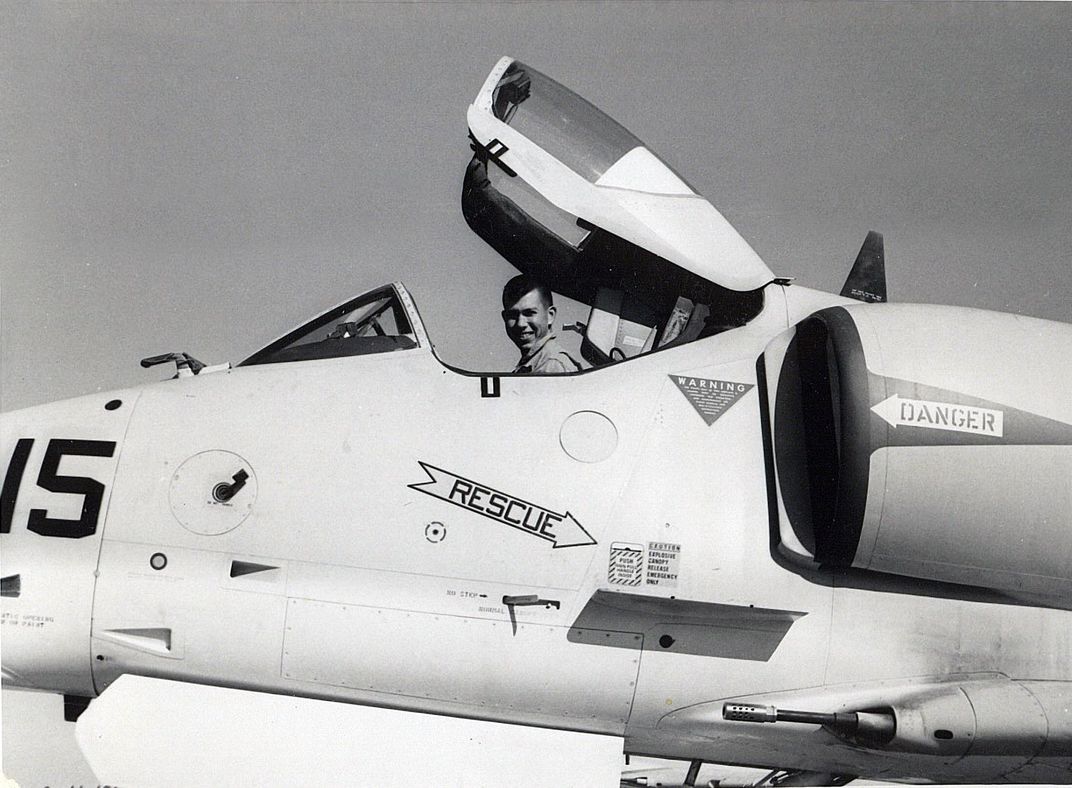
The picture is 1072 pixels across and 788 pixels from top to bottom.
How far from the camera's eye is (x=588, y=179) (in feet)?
14.9

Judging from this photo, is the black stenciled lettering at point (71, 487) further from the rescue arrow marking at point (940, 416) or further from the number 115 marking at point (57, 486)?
the rescue arrow marking at point (940, 416)

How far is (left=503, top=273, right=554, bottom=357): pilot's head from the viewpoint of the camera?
4.77 metres

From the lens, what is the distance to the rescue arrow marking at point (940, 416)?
3643 millimetres

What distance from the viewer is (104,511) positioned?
3676 mm

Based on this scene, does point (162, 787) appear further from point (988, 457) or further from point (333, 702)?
point (988, 457)

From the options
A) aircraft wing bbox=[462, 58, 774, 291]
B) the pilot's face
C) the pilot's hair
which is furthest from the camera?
the pilot's hair


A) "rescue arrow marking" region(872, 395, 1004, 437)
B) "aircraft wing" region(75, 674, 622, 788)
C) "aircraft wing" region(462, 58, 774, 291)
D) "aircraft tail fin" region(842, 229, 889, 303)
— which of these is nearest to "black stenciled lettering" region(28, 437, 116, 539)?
"aircraft wing" region(75, 674, 622, 788)

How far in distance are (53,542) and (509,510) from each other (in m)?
1.83

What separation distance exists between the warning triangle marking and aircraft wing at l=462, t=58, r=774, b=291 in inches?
22.3

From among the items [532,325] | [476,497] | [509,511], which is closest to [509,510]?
[509,511]

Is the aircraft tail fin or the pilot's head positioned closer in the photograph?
the pilot's head

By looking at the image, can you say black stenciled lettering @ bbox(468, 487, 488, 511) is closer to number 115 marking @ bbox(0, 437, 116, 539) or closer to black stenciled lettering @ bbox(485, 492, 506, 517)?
black stenciled lettering @ bbox(485, 492, 506, 517)

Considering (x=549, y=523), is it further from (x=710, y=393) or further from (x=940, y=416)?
(x=940, y=416)

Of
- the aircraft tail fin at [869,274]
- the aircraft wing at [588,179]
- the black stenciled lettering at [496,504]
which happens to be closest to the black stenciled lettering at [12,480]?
the black stenciled lettering at [496,504]
